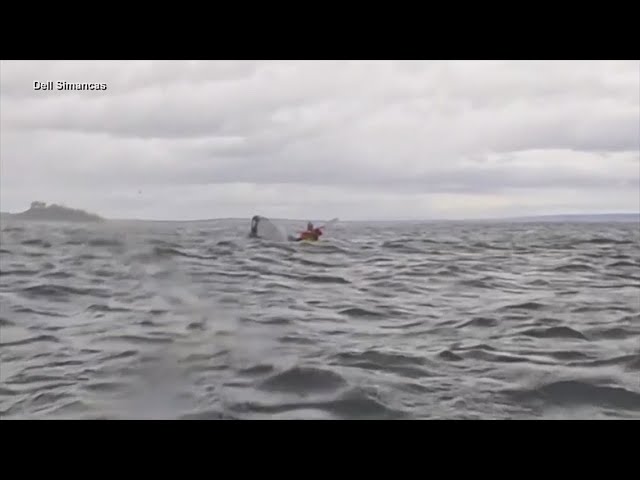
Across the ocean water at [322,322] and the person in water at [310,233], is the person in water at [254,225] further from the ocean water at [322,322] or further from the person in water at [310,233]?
the person in water at [310,233]

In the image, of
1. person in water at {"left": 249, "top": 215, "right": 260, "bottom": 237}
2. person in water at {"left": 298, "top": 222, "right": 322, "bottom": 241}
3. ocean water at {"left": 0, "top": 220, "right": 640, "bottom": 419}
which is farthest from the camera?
person in water at {"left": 298, "top": 222, "right": 322, "bottom": 241}

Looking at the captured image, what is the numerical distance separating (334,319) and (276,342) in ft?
1.20

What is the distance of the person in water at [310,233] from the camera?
345 centimetres

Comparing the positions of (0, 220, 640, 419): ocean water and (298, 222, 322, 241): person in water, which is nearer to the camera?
(0, 220, 640, 419): ocean water

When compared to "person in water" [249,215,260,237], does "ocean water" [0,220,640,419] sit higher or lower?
lower

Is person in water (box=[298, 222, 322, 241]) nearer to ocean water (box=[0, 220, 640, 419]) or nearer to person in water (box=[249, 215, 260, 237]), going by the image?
ocean water (box=[0, 220, 640, 419])

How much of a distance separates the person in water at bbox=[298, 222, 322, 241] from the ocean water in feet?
0.21

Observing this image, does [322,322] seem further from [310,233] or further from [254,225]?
[254,225]

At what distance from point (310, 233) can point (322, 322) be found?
53 centimetres

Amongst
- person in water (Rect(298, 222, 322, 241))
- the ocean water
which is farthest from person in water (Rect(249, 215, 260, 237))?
person in water (Rect(298, 222, 322, 241))

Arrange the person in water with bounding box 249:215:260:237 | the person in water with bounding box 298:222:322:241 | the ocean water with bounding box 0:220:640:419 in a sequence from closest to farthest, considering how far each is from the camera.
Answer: the ocean water with bounding box 0:220:640:419 → the person in water with bounding box 249:215:260:237 → the person in water with bounding box 298:222:322:241

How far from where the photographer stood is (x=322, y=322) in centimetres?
336

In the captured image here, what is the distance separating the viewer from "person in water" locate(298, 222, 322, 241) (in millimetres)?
3447
